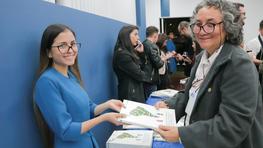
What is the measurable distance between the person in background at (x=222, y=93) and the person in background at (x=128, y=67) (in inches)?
59.5

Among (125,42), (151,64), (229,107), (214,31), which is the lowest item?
(151,64)

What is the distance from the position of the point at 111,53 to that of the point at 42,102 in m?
1.83

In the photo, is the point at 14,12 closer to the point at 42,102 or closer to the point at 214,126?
the point at 42,102

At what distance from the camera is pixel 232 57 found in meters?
1.13

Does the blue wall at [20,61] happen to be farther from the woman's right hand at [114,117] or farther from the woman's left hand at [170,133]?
the woman's left hand at [170,133]

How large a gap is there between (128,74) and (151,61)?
786 millimetres

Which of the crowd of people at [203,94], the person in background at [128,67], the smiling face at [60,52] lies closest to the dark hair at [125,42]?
the person in background at [128,67]

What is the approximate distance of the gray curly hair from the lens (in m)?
1.18

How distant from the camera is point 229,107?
3.60ft

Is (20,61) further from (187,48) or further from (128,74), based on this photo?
(187,48)

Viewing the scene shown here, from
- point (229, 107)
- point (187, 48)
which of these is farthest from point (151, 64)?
point (229, 107)

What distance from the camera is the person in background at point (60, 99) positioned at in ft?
4.21

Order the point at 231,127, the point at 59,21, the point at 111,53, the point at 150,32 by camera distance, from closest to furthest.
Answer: the point at 231,127 < the point at 59,21 < the point at 111,53 < the point at 150,32

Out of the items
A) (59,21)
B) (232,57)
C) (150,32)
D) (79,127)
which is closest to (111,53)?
(150,32)
